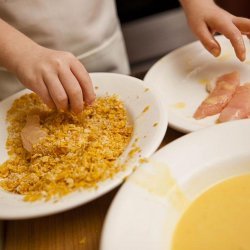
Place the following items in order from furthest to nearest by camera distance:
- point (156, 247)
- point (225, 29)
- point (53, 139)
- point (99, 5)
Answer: point (99, 5) → point (225, 29) → point (53, 139) → point (156, 247)

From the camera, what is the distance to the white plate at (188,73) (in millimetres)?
835

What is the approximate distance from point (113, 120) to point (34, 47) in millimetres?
198

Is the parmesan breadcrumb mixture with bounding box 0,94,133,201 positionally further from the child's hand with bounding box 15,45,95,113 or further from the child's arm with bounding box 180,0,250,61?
the child's arm with bounding box 180,0,250,61

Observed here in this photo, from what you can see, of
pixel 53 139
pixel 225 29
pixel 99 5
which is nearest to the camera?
pixel 53 139

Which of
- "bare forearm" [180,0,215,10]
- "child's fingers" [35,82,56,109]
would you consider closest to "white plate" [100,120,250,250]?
"child's fingers" [35,82,56,109]

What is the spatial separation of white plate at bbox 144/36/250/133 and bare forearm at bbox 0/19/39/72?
9.9 inches

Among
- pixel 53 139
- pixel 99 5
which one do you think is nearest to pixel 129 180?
pixel 53 139

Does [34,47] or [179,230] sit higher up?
[34,47]

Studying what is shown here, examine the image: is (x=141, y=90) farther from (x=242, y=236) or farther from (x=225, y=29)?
(x=242, y=236)

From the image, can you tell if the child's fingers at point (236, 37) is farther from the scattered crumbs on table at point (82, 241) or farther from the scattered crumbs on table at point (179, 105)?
the scattered crumbs on table at point (82, 241)

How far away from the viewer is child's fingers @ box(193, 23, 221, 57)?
2.76ft

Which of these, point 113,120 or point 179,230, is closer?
point 179,230

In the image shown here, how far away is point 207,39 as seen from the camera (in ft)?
2.77

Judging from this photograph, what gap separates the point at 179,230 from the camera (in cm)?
54
